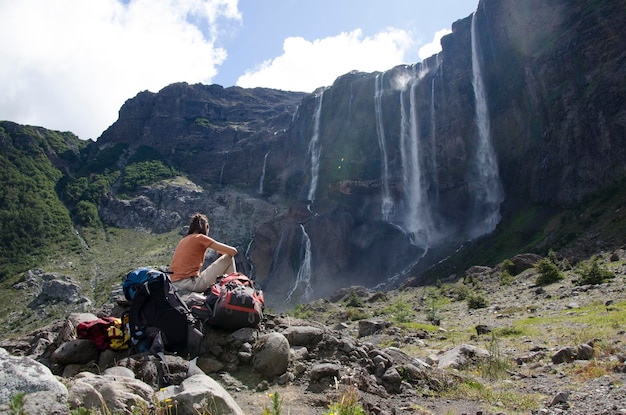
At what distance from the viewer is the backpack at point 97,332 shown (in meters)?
6.29

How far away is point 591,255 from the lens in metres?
28.0

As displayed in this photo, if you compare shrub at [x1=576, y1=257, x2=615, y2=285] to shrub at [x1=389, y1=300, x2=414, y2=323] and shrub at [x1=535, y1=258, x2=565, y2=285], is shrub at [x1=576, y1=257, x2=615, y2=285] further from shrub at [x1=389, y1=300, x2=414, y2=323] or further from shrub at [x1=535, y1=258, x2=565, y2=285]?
shrub at [x1=389, y1=300, x2=414, y2=323]

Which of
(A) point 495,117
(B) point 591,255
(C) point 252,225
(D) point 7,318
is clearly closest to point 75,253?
(D) point 7,318

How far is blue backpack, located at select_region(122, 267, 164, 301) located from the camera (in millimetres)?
6293

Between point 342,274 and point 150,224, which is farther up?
point 150,224

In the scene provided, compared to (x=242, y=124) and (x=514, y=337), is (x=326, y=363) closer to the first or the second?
(x=514, y=337)

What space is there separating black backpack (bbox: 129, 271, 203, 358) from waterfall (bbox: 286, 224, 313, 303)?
1820 inches

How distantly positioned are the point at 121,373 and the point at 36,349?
312cm

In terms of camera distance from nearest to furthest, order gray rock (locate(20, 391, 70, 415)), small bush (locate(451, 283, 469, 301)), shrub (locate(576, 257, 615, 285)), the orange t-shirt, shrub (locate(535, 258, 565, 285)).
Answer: gray rock (locate(20, 391, 70, 415))
the orange t-shirt
shrub (locate(576, 257, 615, 285))
shrub (locate(535, 258, 565, 285))
small bush (locate(451, 283, 469, 301))

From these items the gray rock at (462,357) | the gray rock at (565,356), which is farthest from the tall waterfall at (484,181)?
the gray rock at (565,356)

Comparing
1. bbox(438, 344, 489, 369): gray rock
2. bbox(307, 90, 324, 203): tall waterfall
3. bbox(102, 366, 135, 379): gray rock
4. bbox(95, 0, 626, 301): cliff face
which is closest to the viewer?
Answer: bbox(102, 366, 135, 379): gray rock

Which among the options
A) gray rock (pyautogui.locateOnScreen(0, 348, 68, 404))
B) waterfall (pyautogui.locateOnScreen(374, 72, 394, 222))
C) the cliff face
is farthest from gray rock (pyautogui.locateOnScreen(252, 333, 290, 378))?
waterfall (pyautogui.locateOnScreen(374, 72, 394, 222))

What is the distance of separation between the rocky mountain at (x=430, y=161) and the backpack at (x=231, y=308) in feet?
115

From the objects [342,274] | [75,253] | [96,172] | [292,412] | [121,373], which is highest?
[96,172]
